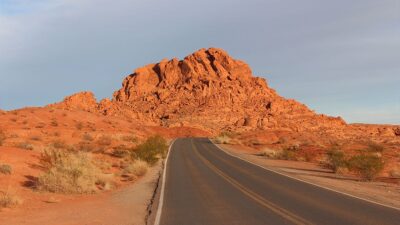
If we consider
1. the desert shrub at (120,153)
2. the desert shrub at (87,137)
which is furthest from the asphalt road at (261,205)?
the desert shrub at (87,137)

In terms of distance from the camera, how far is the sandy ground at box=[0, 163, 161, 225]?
1152cm

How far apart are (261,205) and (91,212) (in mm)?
4961

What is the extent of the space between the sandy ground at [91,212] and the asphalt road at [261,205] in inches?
33.5

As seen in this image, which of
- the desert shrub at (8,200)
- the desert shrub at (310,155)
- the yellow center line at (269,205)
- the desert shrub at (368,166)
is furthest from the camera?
the desert shrub at (310,155)

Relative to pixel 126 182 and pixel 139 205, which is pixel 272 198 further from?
pixel 126 182

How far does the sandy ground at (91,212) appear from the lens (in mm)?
11523

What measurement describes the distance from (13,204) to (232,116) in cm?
11613

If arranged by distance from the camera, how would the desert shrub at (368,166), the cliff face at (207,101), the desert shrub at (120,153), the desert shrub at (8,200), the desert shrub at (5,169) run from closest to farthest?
1. the desert shrub at (8,200)
2. the desert shrub at (5,169)
3. the desert shrub at (368,166)
4. the desert shrub at (120,153)
5. the cliff face at (207,101)

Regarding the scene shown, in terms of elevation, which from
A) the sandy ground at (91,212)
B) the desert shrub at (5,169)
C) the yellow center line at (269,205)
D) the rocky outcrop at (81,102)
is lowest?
the sandy ground at (91,212)

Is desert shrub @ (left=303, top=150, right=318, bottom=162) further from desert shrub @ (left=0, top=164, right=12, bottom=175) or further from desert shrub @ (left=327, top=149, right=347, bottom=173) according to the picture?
desert shrub @ (left=0, top=164, right=12, bottom=175)

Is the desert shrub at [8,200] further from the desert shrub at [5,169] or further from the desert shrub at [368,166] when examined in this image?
the desert shrub at [368,166]

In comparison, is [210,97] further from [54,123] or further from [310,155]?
[310,155]

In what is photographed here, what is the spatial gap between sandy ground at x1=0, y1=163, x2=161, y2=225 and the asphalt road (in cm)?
85

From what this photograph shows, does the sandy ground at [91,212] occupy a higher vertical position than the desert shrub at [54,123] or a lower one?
lower
